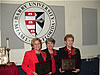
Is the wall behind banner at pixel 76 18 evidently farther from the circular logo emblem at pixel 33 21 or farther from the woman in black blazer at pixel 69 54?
the woman in black blazer at pixel 69 54

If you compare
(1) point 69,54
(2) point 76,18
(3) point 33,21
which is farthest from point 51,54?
(2) point 76,18

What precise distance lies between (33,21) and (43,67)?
151cm

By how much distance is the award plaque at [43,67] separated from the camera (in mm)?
2238

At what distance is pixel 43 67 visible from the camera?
2291mm

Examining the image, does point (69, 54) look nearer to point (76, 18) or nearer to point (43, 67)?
point (43, 67)

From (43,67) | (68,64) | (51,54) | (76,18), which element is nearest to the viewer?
(43,67)

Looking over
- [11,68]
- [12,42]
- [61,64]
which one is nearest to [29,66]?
[11,68]

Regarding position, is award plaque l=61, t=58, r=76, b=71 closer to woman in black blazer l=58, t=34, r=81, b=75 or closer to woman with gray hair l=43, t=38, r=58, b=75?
woman in black blazer l=58, t=34, r=81, b=75

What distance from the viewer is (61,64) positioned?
98.7 inches

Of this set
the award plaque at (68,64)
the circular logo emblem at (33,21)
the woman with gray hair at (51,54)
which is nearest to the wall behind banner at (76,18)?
the circular logo emblem at (33,21)

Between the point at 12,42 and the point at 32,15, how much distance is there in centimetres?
83

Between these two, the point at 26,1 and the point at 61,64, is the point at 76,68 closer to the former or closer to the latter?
the point at 61,64

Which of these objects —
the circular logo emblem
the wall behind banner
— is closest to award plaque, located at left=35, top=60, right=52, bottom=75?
the circular logo emblem

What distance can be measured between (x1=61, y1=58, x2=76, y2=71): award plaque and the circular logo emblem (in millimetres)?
1205
